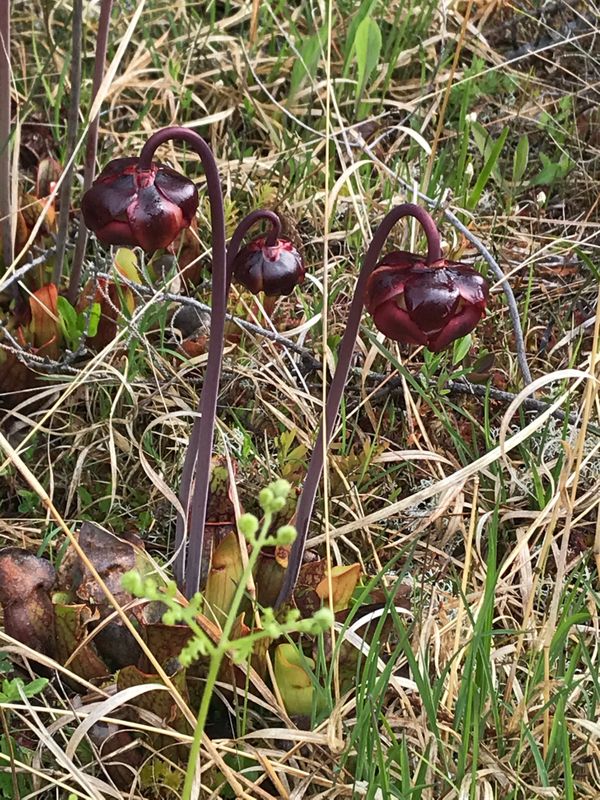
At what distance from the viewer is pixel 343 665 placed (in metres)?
1.85

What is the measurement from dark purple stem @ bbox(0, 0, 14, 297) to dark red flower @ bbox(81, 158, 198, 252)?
2.93ft

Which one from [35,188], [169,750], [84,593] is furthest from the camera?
[35,188]

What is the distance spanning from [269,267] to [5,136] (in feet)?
3.33

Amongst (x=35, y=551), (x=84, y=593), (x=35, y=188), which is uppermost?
(x=35, y=188)

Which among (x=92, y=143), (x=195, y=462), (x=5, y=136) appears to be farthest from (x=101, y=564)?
(x=5, y=136)

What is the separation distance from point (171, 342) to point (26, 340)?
366 millimetres

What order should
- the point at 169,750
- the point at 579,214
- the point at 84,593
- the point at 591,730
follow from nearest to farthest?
the point at 591,730
the point at 169,750
the point at 84,593
the point at 579,214

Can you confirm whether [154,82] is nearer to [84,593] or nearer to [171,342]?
[171,342]

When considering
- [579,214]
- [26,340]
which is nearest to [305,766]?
[26,340]

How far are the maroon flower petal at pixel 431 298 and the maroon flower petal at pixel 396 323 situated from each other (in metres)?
0.01

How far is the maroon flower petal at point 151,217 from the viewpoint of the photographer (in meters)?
1.46

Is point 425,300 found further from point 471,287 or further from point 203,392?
point 203,392

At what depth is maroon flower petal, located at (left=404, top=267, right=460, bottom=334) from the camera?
1454mm

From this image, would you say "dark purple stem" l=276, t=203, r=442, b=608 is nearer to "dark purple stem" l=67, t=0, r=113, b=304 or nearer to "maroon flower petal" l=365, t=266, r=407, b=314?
"maroon flower petal" l=365, t=266, r=407, b=314
